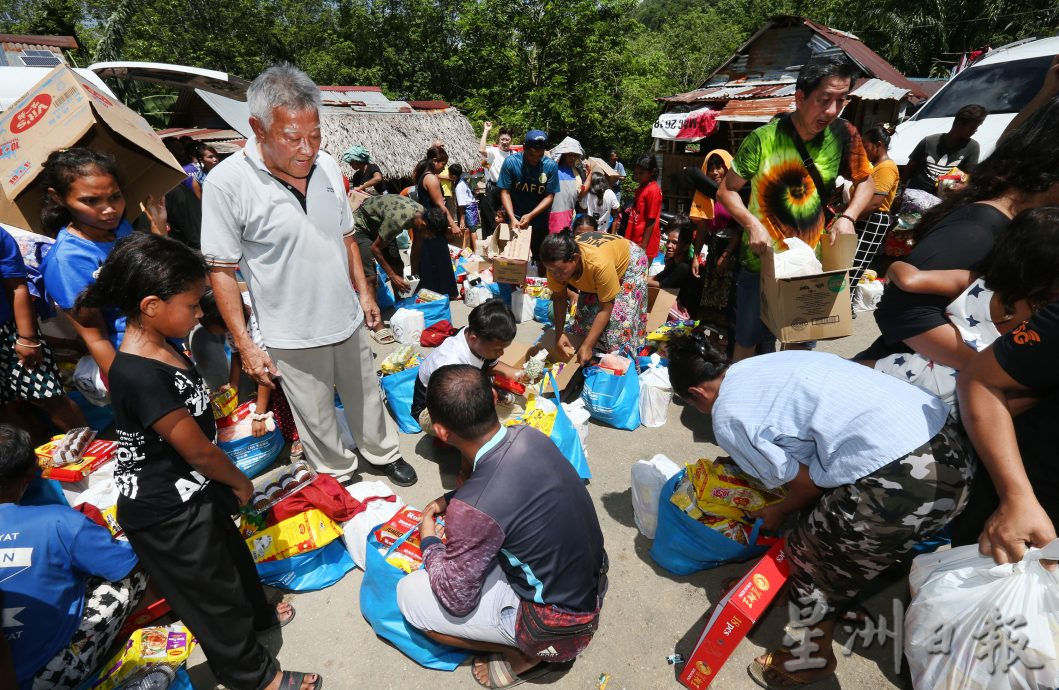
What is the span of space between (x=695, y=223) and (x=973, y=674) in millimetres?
4384

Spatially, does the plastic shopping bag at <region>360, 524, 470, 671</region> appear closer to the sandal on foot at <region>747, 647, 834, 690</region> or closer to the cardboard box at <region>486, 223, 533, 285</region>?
the sandal on foot at <region>747, 647, 834, 690</region>

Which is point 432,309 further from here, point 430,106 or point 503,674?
point 430,106

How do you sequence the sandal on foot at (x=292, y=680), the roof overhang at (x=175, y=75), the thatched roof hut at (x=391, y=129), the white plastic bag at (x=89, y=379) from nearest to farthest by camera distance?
the sandal on foot at (x=292, y=680), the white plastic bag at (x=89, y=379), the roof overhang at (x=175, y=75), the thatched roof hut at (x=391, y=129)

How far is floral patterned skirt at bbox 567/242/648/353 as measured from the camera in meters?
4.19

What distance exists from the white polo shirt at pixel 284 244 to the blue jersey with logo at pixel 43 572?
3.90ft

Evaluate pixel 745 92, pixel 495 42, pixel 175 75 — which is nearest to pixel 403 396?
pixel 175 75

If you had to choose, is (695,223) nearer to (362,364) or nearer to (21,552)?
(362,364)

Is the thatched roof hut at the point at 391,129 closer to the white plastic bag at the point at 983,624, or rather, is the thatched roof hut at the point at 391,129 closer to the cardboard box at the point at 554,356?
the cardboard box at the point at 554,356

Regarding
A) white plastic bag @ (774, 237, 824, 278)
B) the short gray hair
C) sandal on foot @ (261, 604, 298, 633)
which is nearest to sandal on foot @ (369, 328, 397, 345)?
the short gray hair

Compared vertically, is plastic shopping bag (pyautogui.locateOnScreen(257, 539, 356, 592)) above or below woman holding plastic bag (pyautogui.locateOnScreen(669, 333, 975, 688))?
below

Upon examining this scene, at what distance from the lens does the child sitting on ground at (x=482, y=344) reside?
3.11 meters

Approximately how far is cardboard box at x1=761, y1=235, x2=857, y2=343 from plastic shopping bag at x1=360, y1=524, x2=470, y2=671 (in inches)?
94.3

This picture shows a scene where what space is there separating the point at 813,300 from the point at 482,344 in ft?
6.42

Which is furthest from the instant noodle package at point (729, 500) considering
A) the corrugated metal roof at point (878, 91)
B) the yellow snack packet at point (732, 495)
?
the corrugated metal roof at point (878, 91)
